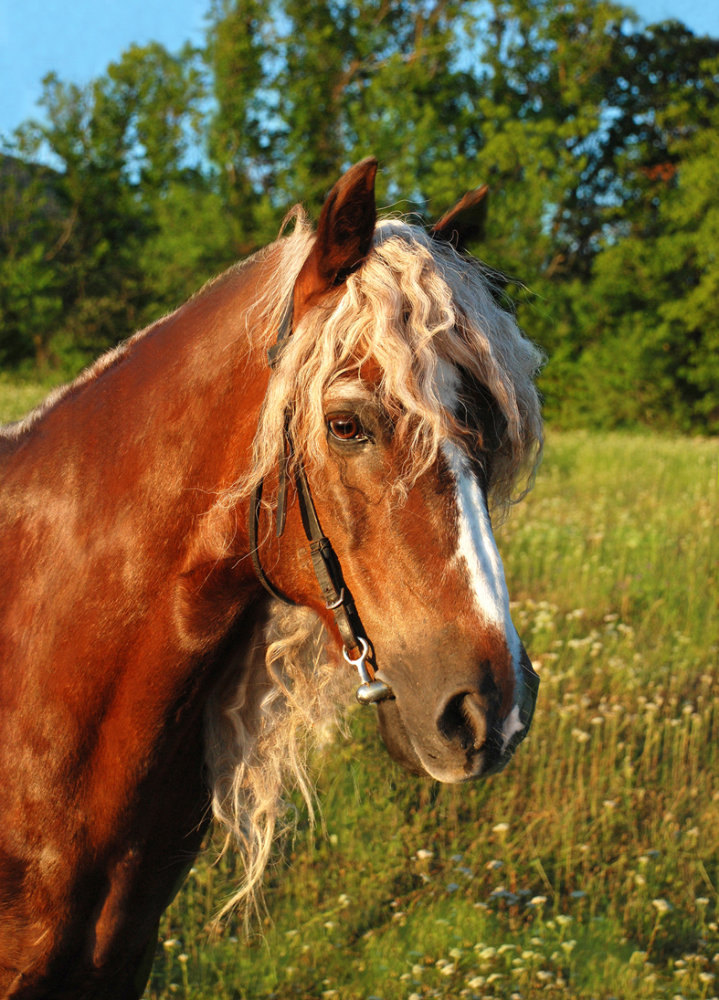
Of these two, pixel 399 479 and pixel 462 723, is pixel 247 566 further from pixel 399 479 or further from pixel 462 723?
pixel 462 723

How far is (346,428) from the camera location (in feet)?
5.33

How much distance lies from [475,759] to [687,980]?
213cm

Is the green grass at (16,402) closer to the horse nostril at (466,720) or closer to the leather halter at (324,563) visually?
the leather halter at (324,563)

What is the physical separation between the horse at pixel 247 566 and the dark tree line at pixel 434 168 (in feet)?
81.7

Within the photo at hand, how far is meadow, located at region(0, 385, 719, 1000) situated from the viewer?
3.03m

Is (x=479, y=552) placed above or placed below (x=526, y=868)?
above

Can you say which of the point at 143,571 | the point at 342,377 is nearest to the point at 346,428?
the point at 342,377

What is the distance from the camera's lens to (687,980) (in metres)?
2.98

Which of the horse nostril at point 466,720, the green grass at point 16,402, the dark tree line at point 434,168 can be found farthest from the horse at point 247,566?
the dark tree line at point 434,168

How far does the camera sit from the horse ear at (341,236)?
5.06ft

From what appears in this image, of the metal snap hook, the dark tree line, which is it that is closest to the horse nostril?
the metal snap hook

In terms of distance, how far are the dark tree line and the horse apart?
24.9m

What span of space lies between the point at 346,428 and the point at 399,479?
0.50 feet

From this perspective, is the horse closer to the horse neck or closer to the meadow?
the horse neck
